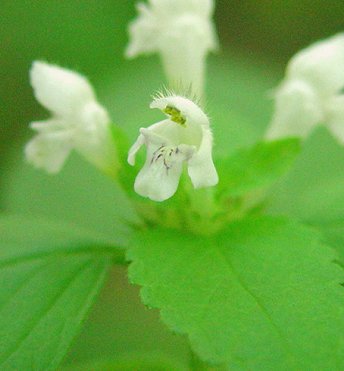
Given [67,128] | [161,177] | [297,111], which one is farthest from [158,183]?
[297,111]

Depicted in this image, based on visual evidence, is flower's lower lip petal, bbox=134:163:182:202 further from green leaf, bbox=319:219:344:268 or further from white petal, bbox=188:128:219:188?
green leaf, bbox=319:219:344:268

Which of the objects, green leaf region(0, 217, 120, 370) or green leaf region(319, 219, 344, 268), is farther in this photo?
green leaf region(319, 219, 344, 268)

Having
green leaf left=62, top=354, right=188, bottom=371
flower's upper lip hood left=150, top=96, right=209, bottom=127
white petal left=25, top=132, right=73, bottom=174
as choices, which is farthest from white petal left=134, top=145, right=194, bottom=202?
green leaf left=62, top=354, right=188, bottom=371

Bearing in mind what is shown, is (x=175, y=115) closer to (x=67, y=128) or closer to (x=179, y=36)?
(x=67, y=128)

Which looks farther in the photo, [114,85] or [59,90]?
[114,85]

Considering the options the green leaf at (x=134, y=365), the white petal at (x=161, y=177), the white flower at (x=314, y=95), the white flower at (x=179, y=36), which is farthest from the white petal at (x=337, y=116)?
the green leaf at (x=134, y=365)

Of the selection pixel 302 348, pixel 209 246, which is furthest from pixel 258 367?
pixel 209 246

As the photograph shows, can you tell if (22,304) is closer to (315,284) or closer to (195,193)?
(195,193)

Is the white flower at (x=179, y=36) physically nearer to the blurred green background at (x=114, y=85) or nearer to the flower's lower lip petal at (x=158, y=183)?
the blurred green background at (x=114, y=85)
